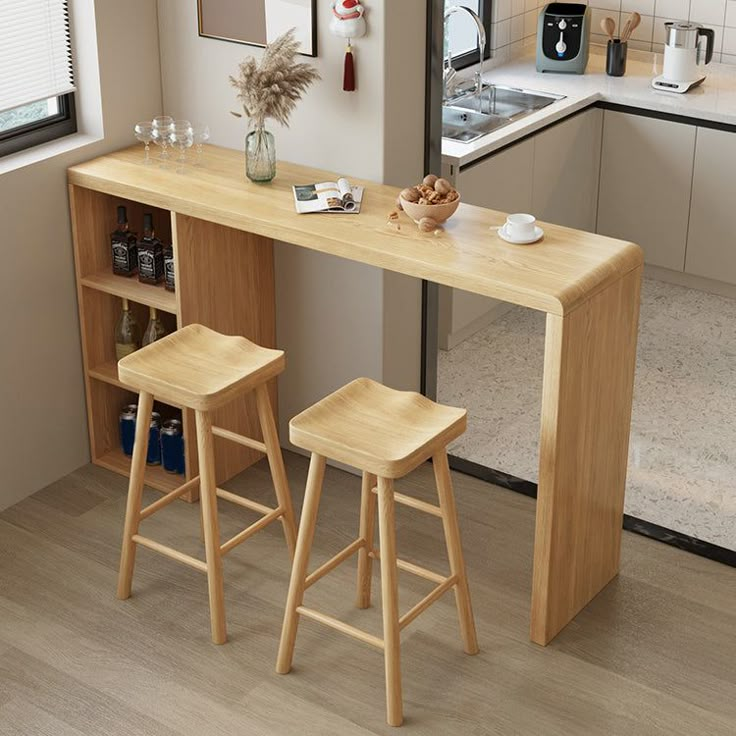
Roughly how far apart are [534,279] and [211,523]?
1.04 m

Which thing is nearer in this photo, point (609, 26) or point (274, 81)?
point (274, 81)

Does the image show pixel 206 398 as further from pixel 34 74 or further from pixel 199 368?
pixel 34 74

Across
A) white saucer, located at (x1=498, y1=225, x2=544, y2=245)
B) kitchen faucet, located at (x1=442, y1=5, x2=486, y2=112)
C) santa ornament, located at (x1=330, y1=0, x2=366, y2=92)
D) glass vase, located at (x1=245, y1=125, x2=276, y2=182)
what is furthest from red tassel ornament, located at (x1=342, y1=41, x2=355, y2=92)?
kitchen faucet, located at (x1=442, y1=5, x2=486, y2=112)

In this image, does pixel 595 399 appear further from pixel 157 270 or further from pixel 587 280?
pixel 157 270

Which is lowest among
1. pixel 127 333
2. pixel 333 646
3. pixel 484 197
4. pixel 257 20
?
pixel 333 646

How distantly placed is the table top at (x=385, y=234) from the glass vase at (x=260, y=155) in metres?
0.03

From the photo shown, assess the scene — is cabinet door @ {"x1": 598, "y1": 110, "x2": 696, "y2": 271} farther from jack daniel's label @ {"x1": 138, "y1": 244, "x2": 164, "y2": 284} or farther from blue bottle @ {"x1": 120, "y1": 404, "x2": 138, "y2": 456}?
blue bottle @ {"x1": 120, "y1": 404, "x2": 138, "y2": 456}

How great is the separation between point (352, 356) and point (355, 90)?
0.86 meters

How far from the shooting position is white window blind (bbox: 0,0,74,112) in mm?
3686

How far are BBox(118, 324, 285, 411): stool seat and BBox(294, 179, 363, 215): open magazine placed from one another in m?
0.42

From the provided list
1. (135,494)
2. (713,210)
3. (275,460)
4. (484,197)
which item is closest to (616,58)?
(713,210)

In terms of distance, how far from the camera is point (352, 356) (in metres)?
4.04

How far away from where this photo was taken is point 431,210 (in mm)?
3322

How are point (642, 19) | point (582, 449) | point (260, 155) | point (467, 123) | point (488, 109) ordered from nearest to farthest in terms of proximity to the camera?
point (582, 449) → point (260, 155) → point (467, 123) → point (488, 109) → point (642, 19)
